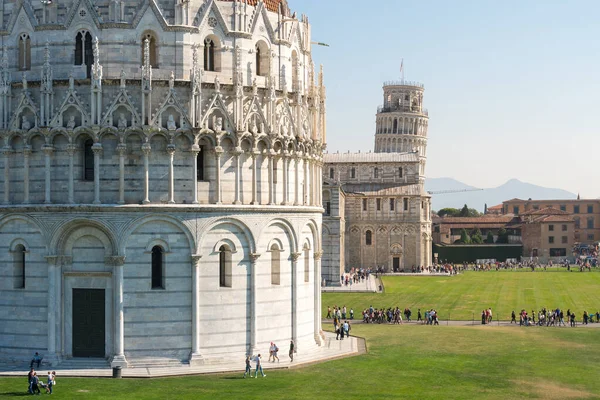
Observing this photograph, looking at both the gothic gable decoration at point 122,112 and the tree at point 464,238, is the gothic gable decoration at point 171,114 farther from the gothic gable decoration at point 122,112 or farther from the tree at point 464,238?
the tree at point 464,238

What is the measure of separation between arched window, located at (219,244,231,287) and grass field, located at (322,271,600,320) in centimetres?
2599

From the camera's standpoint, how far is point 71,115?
42656 mm

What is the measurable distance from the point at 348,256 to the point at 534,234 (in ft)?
146

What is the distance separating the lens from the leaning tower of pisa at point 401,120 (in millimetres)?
174000

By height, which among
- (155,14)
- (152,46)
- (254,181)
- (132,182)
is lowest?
(132,182)

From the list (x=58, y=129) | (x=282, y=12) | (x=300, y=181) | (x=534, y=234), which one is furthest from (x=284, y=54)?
(x=534, y=234)

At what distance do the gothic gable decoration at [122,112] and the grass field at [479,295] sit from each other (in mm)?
31096

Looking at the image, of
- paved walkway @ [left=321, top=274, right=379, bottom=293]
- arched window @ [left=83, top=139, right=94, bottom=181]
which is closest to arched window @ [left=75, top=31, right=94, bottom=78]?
arched window @ [left=83, top=139, right=94, bottom=181]

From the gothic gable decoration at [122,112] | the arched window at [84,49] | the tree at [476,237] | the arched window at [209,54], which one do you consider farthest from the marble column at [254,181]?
the tree at [476,237]

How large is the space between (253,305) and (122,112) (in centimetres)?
1115

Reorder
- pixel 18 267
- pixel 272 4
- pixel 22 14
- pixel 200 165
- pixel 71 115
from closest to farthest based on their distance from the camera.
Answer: pixel 71 115 < pixel 18 267 < pixel 200 165 < pixel 22 14 < pixel 272 4

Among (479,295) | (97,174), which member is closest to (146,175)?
(97,174)

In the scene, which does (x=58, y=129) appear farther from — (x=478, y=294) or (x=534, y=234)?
(x=534, y=234)

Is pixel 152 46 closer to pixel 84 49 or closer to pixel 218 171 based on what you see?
pixel 84 49
